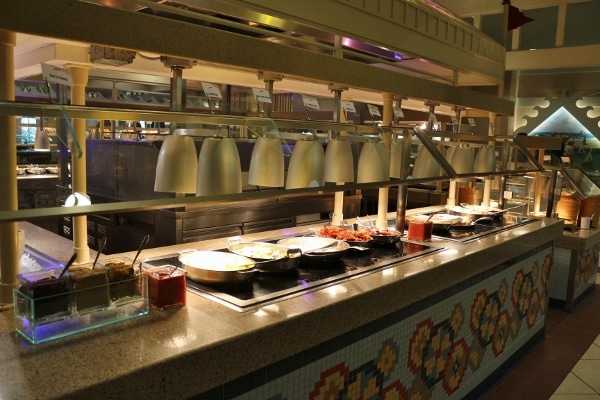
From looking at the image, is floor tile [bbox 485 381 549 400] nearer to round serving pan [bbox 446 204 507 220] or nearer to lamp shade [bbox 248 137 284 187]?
round serving pan [bbox 446 204 507 220]

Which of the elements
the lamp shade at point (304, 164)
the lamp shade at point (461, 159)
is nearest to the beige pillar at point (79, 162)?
the lamp shade at point (304, 164)

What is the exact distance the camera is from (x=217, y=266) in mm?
2242

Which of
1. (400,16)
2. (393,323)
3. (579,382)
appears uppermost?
(400,16)

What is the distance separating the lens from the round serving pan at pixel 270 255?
2.30m

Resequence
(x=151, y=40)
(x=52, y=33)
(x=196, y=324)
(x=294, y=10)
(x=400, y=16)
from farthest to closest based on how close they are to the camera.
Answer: (x=400, y=16)
(x=294, y=10)
(x=196, y=324)
(x=151, y=40)
(x=52, y=33)

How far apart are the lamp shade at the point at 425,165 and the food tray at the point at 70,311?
5.63 ft

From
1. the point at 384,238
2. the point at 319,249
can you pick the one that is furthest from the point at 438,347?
the point at 319,249

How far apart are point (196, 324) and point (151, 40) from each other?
957mm

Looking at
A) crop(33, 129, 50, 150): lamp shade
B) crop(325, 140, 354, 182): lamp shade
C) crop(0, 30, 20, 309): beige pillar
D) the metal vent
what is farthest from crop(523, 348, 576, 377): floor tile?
crop(33, 129, 50, 150): lamp shade

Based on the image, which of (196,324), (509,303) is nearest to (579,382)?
(509,303)

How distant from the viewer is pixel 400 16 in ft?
8.90

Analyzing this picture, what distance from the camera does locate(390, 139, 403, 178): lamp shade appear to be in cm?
289

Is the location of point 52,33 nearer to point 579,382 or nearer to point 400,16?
point 400,16

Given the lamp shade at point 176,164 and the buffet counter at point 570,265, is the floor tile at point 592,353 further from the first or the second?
the lamp shade at point 176,164
